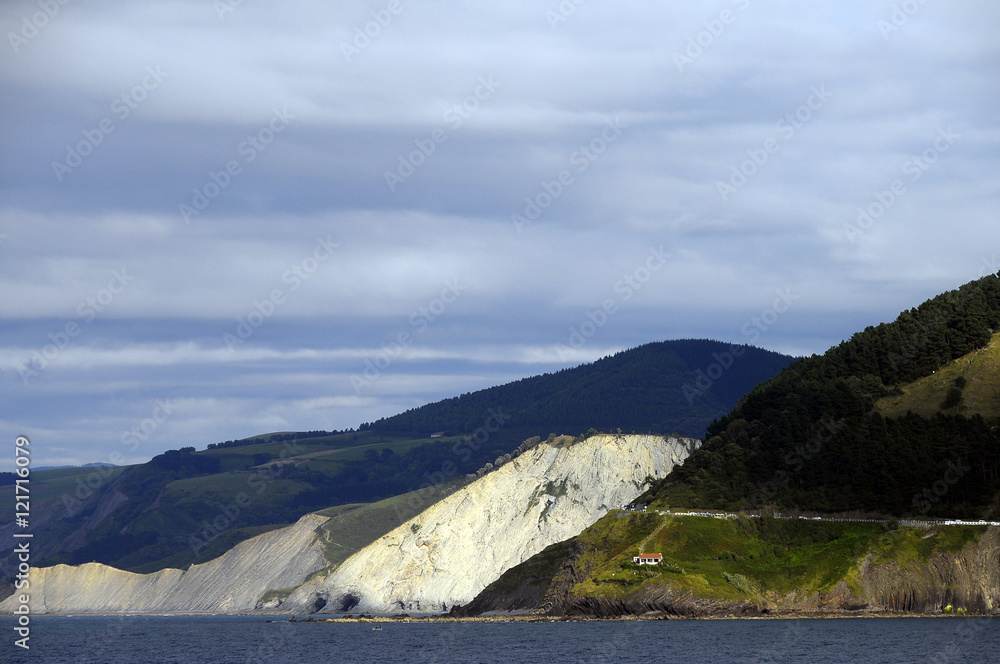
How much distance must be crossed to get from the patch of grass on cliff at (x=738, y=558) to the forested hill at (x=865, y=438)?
6508mm

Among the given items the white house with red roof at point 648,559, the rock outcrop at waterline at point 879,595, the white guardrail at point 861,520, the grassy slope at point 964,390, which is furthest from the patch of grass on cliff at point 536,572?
the grassy slope at point 964,390

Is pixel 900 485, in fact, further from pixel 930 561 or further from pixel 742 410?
pixel 742 410

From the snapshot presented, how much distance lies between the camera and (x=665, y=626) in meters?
127

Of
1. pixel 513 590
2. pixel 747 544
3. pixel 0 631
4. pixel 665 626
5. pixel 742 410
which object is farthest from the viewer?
pixel 0 631

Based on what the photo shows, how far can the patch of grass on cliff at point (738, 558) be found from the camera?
434 feet

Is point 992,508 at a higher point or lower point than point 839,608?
higher

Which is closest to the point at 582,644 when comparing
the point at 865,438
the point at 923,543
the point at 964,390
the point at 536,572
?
the point at 923,543

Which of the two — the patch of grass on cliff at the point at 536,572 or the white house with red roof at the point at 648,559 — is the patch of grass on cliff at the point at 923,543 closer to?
the white house with red roof at the point at 648,559

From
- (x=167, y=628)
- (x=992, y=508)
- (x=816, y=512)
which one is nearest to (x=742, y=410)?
(x=816, y=512)

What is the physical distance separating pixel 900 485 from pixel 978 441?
10375mm

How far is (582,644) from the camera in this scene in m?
112

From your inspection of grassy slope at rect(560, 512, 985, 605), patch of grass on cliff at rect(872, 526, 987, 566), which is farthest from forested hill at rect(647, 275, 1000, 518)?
grassy slope at rect(560, 512, 985, 605)

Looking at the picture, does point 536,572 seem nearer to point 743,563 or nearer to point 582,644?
point 743,563

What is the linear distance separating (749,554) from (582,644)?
33.7 meters
